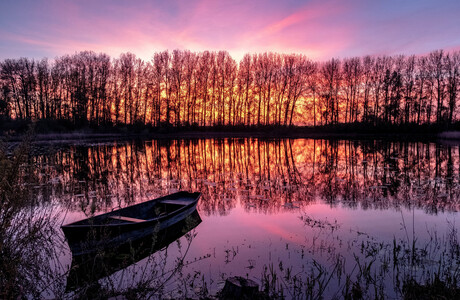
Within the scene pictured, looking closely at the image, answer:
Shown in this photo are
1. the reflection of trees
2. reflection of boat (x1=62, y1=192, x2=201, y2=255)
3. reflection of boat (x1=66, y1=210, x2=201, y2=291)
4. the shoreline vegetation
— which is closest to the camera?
reflection of boat (x1=66, y1=210, x2=201, y2=291)

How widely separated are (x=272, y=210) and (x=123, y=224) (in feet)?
17.5

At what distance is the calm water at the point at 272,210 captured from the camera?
5.78m

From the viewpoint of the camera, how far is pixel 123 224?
6461 mm

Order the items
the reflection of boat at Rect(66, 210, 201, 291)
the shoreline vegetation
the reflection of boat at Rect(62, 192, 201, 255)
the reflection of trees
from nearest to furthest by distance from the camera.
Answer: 1. the reflection of boat at Rect(66, 210, 201, 291)
2. the reflection of boat at Rect(62, 192, 201, 255)
3. the reflection of trees
4. the shoreline vegetation

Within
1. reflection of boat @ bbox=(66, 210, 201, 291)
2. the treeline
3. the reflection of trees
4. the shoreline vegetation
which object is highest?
the treeline

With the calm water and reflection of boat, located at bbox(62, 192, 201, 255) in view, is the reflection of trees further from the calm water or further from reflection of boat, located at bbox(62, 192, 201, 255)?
reflection of boat, located at bbox(62, 192, 201, 255)

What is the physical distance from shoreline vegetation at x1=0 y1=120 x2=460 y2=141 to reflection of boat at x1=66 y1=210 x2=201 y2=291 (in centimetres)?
3907

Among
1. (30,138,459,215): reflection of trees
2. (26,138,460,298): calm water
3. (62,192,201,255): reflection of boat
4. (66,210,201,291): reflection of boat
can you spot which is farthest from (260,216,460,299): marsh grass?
(30,138,459,215): reflection of trees

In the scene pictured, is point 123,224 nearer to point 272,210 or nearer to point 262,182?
point 272,210

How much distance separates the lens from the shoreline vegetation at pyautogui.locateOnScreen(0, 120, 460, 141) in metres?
43.0

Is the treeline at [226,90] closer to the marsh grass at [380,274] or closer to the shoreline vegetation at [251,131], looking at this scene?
the shoreline vegetation at [251,131]

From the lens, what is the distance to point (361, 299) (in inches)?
187

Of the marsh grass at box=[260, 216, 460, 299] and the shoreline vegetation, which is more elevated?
the shoreline vegetation

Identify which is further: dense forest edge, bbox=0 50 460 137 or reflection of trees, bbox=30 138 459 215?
dense forest edge, bbox=0 50 460 137
